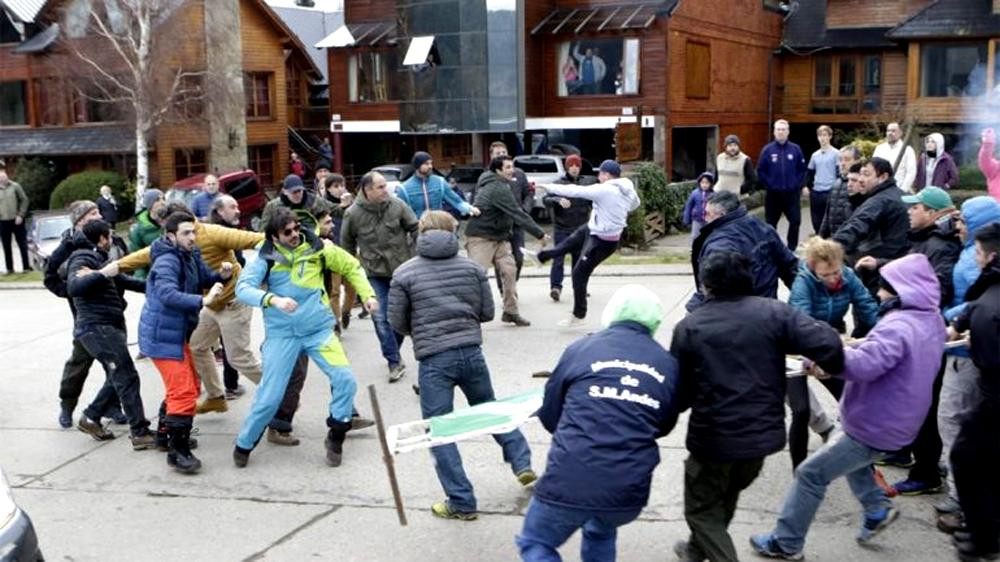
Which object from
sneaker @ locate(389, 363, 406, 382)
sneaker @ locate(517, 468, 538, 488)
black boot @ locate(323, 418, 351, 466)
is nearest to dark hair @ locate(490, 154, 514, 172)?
sneaker @ locate(389, 363, 406, 382)

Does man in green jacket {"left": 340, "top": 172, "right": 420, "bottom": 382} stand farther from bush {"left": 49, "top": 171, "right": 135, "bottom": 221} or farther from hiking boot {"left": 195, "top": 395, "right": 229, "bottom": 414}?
bush {"left": 49, "top": 171, "right": 135, "bottom": 221}

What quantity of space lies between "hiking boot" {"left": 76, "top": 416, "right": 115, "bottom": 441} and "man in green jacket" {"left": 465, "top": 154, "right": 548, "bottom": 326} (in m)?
4.12

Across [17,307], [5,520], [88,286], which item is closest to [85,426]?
[88,286]

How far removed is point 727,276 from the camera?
495cm

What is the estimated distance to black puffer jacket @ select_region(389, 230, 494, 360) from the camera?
652 centimetres

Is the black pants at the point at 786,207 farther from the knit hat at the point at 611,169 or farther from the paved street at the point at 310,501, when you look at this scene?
the paved street at the point at 310,501

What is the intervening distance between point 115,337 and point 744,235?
15.0ft

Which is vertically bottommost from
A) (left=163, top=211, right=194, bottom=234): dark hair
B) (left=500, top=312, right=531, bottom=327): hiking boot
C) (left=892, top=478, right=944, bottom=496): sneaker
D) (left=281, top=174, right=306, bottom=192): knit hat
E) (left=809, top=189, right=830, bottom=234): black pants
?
(left=892, top=478, right=944, bottom=496): sneaker

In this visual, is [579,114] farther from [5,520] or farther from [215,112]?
[5,520]

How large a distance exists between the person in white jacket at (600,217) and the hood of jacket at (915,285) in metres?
5.72

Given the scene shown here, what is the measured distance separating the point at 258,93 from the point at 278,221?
34659 millimetres

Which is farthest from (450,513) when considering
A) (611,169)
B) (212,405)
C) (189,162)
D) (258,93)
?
(258,93)

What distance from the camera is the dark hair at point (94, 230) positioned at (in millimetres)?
7977

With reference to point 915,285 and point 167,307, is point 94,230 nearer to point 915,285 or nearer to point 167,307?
point 167,307
